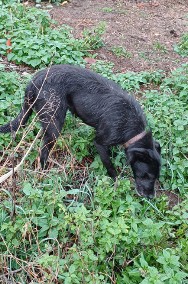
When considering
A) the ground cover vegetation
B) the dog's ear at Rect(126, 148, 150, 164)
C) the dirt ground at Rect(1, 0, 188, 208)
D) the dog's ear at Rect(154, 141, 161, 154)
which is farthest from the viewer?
the dirt ground at Rect(1, 0, 188, 208)

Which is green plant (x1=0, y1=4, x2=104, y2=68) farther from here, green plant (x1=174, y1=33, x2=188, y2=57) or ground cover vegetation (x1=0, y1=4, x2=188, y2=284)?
green plant (x1=174, y1=33, x2=188, y2=57)

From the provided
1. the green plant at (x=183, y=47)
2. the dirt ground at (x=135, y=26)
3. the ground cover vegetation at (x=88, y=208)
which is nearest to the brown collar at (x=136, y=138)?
the ground cover vegetation at (x=88, y=208)

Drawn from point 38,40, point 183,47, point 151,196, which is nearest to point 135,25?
point 183,47

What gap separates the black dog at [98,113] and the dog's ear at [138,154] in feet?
0.04

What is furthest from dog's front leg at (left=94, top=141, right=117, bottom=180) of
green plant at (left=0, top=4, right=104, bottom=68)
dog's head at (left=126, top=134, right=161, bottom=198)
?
green plant at (left=0, top=4, right=104, bottom=68)

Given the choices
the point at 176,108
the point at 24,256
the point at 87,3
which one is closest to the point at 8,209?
the point at 24,256

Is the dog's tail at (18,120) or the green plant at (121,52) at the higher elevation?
the green plant at (121,52)

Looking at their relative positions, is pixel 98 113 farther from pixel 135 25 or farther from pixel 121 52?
pixel 135 25

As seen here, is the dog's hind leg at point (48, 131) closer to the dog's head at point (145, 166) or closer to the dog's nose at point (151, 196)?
the dog's head at point (145, 166)

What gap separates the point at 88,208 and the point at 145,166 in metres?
0.84

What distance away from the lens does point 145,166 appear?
5.04 meters

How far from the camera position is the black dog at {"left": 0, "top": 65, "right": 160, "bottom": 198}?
5.08 m

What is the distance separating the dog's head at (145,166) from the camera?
496cm

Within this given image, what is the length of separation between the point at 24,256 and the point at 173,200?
1999 millimetres
